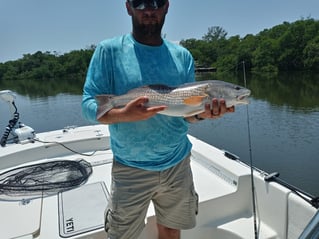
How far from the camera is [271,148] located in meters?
10.4

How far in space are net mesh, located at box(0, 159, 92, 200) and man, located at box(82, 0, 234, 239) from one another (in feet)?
4.78

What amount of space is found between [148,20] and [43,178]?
2.44 metres

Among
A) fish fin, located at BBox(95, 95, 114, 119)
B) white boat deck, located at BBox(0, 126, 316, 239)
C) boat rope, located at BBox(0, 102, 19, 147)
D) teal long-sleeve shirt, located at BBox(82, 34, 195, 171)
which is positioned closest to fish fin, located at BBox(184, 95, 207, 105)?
teal long-sleeve shirt, located at BBox(82, 34, 195, 171)

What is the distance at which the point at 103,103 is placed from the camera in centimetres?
167

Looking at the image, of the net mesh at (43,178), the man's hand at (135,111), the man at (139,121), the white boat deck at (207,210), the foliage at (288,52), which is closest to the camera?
the man's hand at (135,111)

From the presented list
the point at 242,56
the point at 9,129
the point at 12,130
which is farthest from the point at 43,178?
the point at 242,56

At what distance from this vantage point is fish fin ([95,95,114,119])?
166 cm

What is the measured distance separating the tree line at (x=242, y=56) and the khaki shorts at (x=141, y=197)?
124 ft

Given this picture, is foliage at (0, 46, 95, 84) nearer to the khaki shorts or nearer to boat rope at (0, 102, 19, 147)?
boat rope at (0, 102, 19, 147)

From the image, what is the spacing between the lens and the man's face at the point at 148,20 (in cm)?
180

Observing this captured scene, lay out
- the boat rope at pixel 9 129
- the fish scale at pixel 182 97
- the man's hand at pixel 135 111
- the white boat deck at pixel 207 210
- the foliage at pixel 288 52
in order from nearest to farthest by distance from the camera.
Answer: the man's hand at pixel 135 111
the fish scale at pixel 182 97
the white boat deck at pixel 207 210
the boat rope at pixel 9 129
the foliage at pixel 288 52

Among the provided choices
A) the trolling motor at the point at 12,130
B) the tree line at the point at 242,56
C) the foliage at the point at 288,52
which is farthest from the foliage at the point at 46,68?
the trolling motor at the point at 12,130

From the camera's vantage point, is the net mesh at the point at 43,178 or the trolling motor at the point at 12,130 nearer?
the net mesh at the point at 43,178

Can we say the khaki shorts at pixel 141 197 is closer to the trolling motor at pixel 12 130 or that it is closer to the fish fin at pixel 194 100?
the fish fin at pixel 194 100
